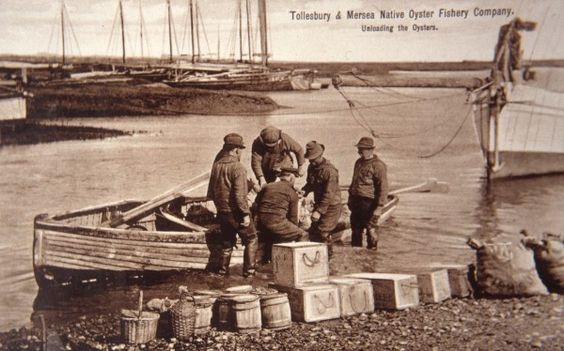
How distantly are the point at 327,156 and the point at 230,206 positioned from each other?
3.93 feet

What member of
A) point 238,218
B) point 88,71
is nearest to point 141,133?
point 88,71

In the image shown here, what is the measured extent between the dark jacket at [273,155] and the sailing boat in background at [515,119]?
214 cm

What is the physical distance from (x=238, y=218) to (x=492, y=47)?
2989mm

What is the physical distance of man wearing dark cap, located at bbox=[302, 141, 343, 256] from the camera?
6008 millimetres

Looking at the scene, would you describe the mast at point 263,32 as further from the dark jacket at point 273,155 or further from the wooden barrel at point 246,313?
the wooden barrel at point 246,313

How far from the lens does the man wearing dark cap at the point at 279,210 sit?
5.71 metres

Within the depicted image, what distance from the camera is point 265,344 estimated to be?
487 cm

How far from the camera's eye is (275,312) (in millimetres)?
5055

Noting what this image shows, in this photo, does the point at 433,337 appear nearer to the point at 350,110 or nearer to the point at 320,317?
the point at 320,317

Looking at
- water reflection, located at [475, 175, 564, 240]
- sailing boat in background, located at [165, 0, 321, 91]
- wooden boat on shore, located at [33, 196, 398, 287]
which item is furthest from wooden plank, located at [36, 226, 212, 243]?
water reflection, located at [475, 175, 564, 240]

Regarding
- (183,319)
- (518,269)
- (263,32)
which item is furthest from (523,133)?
(183,319)

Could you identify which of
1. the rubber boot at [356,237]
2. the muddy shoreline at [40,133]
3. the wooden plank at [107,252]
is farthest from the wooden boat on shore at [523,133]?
the muddy shoreline at [40,133]

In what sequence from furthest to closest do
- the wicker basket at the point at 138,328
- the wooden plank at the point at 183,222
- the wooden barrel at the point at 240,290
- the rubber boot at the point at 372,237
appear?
the rubber boot at the point at 372,237 < the wooden plank at the point at 183,222 < the wooden barrel at the point at 240,290 < the wicker basket at the point at 138,328

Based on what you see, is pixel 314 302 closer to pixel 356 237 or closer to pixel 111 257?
pixel 356 237
